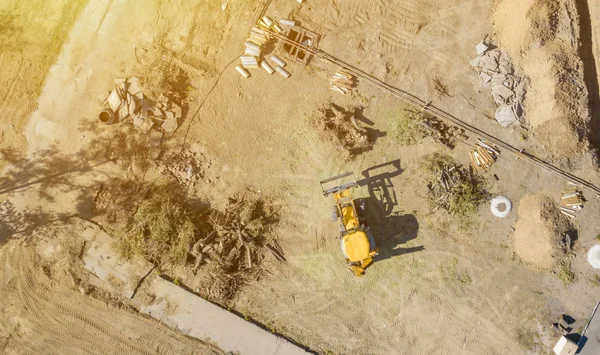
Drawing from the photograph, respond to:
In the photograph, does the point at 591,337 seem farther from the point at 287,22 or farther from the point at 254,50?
the point at 254,50

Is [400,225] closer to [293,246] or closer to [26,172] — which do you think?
[293,246]

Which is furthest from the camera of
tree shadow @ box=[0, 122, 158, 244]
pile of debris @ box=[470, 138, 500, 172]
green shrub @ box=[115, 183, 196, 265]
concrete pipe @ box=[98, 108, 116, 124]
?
tree shadow @ box=[0, 122, 158, 244]

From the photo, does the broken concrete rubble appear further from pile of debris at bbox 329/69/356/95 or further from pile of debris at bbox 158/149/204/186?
pile of debris at bbox 158/149/204/186

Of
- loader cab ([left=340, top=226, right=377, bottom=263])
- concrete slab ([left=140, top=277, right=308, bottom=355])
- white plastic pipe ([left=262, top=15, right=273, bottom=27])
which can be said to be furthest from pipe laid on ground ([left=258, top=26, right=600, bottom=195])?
concrete slab ([left=140, top=277, right=308, bottom=355])

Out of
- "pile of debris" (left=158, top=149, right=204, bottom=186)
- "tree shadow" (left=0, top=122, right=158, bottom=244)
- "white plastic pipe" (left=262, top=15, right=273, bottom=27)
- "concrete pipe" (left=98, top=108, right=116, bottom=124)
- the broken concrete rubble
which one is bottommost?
"tree shadow" (left=0, top=122, right=158, bottom=244)

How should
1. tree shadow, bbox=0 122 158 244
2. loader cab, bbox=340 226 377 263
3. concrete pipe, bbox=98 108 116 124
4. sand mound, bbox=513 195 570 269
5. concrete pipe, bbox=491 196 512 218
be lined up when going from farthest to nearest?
tree shadow, bbox=0 122 158 244
concrete pipe, bbox=491 196 512 218
concrete pipe, bbox=98 108 116 124
sand mound, bbox=513 195 570 269
loader cab, bbox=340 226 377 263

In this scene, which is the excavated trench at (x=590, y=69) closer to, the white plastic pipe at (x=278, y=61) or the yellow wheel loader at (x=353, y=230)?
the yellow wheel loader at (x=353, y=230)

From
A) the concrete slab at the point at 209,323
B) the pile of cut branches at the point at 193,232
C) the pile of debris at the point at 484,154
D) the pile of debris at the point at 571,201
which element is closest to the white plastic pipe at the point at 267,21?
the pile of cut branches at the point at 193,232
